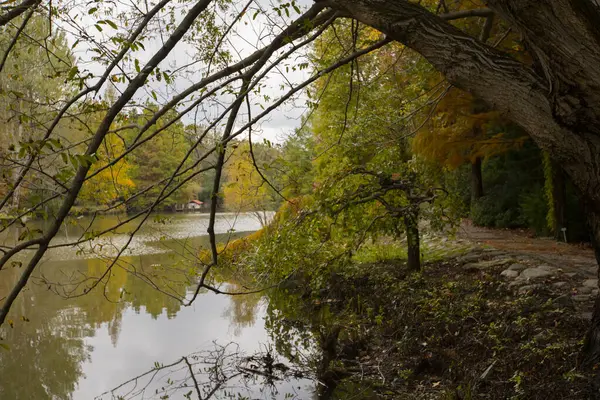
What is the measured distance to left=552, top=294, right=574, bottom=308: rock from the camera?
4.79 m

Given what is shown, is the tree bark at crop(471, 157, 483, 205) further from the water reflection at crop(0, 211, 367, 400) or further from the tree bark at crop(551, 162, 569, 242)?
the water reflection at crop(0, 211, 367, 400)

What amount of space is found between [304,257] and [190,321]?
133 inches

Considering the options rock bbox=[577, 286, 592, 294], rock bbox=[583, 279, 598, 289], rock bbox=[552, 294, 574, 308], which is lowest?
rock bbox=[552, 294, 574, 308]

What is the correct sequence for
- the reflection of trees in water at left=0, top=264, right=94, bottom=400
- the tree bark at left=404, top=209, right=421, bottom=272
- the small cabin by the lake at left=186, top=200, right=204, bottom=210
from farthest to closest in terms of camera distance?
the small cabin by the lake at left=186, top=200, right=204, bottom=210 < the tree bark at left=404, top=209, right=421, bottom=272 < the reflection of trees in water at left=0, top=264, right=94, bottom=400

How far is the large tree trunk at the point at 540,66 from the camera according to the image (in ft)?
7.48

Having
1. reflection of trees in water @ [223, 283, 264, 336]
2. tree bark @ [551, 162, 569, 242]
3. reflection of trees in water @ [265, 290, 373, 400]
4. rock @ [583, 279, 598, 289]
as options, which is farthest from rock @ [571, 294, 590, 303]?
reflection of trees in water @ [223, 283, 264, 336]

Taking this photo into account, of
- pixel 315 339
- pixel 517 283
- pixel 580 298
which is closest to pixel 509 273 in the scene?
pixel 517 283

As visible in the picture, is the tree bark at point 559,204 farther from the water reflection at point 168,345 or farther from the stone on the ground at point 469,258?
the water reflection at point 168,345

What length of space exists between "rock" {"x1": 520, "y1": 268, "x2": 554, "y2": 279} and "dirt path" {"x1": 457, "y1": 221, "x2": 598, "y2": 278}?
13.9 inches

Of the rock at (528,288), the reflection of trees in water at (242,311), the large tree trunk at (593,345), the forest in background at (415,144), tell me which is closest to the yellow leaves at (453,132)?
the forest in background at (415,144)

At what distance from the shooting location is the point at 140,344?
7238 millimetres

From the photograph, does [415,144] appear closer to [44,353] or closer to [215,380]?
[215,380]

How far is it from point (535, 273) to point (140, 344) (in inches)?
217

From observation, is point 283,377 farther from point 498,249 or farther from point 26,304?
point 26,304
